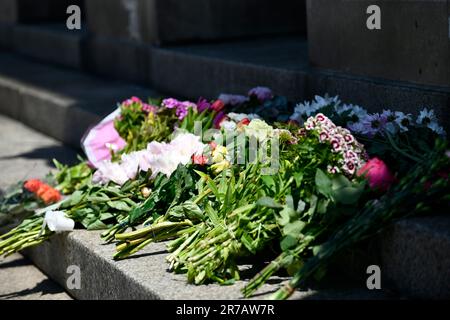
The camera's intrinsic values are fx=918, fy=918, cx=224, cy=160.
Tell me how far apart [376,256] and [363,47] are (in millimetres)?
1704

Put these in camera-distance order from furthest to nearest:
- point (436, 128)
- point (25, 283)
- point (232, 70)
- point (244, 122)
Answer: point (232, 70) < point (25, 283) < point (244, 122) < point (436, 128)

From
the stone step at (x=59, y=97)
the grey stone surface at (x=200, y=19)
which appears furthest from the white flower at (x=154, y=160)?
the grey stone surface at (x=200, y=19)

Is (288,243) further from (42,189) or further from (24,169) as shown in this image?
(24,169)

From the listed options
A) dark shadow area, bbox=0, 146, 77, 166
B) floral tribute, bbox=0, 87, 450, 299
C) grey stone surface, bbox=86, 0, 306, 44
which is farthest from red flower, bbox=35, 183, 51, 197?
grey stone surface, bbox=86, 0, 306, 44

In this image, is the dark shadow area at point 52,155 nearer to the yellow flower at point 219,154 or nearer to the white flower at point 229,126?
the white flower at point 229,126

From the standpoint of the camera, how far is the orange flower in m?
4.81

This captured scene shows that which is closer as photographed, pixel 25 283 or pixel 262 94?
pixel 25 283

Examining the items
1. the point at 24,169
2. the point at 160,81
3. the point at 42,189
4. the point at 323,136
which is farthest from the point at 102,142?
the point at 160,81

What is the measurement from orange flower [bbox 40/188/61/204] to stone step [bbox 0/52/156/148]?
1.37 meters

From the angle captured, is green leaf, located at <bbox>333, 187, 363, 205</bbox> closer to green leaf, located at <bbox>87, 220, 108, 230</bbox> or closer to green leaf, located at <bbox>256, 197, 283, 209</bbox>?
green leaf, located at <bbox>256, 197, 283, 209</bbox>

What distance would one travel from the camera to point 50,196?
4.82 meters

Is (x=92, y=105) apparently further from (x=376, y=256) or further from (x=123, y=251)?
(x=376, y=256)

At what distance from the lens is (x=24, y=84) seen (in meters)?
8.24

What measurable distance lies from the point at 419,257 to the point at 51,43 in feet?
22.8
